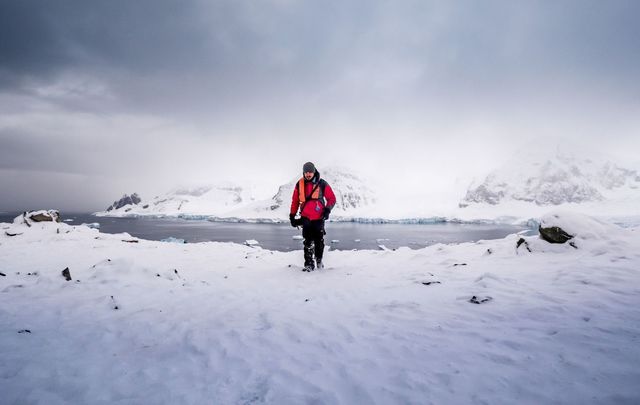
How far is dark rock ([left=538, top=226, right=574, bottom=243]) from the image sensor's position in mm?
7370

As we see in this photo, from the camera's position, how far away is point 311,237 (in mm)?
7652

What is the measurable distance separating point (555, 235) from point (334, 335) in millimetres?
7232

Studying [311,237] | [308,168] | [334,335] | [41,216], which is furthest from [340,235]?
[334,335]

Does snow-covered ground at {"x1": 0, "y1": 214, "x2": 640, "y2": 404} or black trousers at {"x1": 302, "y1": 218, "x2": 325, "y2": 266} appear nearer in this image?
snow-covered ground at {"x1": 0, "y1": 214, "x2": 640, "y2": 404}

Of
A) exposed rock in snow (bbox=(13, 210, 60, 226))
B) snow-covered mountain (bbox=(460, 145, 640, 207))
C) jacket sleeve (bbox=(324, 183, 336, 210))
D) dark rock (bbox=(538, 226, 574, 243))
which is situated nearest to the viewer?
dark rock (bbox=(538, 226, 574, 243))

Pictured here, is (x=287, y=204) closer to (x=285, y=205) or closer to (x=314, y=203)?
(x=285, y=205)

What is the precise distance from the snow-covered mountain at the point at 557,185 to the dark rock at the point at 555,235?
17909 centimetres

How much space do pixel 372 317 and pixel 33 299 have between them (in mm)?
5666

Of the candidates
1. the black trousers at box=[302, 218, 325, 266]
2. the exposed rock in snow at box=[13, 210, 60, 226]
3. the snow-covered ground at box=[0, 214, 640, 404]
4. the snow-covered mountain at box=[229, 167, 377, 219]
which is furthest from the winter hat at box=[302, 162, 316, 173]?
the snow-covered mountain at box=[229, 167, 377, 219]

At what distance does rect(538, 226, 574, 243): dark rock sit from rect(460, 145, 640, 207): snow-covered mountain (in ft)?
588

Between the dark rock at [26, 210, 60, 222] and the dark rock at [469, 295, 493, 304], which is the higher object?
the dark rock at [26, 210, 60, 222]

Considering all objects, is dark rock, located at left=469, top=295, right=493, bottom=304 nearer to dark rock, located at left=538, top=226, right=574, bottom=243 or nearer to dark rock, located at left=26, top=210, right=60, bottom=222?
dark rock, located at left=538, top=226, right=574, bottom=243

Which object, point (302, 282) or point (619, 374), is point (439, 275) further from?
point (619, 374)

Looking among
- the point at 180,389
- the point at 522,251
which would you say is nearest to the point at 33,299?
the point at 180,389
